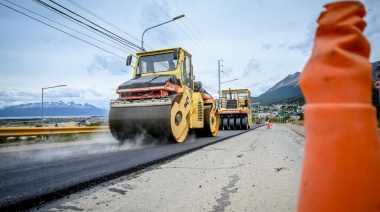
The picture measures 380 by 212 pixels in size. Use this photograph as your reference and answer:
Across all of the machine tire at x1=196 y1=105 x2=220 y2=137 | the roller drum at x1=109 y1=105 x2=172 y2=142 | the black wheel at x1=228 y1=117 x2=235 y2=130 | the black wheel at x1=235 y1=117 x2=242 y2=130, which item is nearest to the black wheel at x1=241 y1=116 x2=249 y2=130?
the black wheel at x1=235 y1=117 x2=242 y2=130

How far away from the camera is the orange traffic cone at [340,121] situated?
91 cm

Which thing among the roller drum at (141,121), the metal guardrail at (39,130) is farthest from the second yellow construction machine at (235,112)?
the roller drum at (141,121)

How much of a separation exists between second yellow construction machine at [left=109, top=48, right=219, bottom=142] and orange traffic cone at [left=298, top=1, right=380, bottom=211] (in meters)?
6.44

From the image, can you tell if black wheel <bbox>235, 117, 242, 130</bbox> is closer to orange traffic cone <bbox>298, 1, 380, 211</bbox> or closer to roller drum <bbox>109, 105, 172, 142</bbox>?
roller drum <bbox>109, 105, 172, 142</bbox>

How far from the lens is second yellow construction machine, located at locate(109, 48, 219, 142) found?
753cm

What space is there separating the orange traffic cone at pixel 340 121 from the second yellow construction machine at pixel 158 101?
6437mm

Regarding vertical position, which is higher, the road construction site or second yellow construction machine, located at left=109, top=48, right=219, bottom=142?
second yellow construction machine, located at left=109, top=48, right=219, bottom=142

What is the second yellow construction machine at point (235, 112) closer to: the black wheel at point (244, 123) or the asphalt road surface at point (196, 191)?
the black wheel at point (244, 123)

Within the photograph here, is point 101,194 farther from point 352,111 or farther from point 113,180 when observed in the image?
point 352,111

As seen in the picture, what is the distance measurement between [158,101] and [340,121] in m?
6.78

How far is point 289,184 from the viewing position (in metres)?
3.08

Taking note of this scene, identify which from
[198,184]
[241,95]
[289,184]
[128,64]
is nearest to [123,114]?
[128,64]

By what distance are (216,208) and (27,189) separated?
6.75 feet

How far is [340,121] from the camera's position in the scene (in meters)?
0.95
